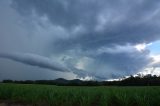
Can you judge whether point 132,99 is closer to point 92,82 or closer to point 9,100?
point 9,100

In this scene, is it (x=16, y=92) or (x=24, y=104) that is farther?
(x=16, y=92)

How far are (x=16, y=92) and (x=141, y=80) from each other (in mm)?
23490

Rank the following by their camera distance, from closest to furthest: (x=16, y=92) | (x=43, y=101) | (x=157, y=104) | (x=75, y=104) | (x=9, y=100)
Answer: (x=157, y=104) < (x=75, y=104) < (x=43, y=101) < (x=9, y=100) < (x=16, y=92)

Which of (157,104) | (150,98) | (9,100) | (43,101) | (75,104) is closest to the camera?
(157,104)

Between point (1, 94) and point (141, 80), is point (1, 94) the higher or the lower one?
the lower one

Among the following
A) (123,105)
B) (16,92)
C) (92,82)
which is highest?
(92,82)

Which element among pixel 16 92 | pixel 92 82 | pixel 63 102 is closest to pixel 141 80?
pixel 92 82

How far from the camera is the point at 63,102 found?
12930mm

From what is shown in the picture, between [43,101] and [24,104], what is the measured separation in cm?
134

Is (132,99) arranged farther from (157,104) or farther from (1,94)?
(1,94)

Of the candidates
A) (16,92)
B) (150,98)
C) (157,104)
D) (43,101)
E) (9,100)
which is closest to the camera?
(157,104)

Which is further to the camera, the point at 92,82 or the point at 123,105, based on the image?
the point at 92,82

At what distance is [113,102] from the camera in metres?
12.2

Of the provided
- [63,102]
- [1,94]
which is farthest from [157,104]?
[1,94]
